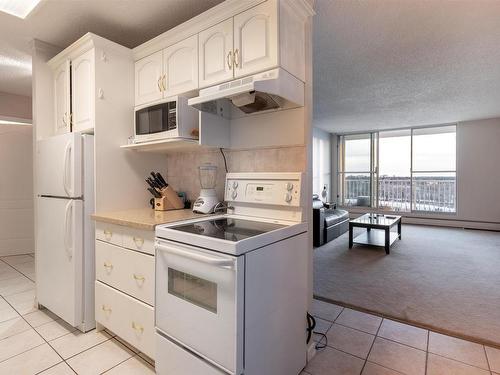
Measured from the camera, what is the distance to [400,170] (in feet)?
22.4

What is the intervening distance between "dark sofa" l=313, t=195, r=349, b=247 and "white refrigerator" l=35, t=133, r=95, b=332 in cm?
312

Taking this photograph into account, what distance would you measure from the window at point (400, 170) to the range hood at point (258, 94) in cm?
616

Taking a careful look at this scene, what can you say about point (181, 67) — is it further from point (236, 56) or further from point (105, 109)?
point (105, 109)

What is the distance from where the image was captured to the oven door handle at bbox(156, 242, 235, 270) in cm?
115

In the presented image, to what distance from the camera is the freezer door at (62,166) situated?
1.98m

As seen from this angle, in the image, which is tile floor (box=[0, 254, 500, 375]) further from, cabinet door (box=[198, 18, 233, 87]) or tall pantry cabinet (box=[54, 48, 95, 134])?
cabinet door (box=[198, 18, 233, 87])

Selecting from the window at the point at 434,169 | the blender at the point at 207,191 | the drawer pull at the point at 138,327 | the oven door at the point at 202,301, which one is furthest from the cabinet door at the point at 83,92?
the window at the point at 434,169

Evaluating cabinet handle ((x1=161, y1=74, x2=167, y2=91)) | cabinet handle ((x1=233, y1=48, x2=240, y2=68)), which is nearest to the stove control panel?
cabinet handle ((x1=233, y1=48, x2=240, y2=68))

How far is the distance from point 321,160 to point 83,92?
5975 millimetres

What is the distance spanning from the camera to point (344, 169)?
7.59 m

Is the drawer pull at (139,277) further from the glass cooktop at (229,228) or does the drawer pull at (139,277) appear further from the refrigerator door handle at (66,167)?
the refrigerator door handle at (66,167)

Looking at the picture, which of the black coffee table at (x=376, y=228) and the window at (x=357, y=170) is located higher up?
the window at (x=357, y=170)

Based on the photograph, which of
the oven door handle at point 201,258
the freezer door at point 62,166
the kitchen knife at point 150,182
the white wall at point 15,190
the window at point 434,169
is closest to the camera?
the oven door handle at point 201,258

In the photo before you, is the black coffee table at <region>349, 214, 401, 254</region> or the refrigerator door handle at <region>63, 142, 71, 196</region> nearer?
the refrigerator door handle at <region>63, 142, 71, 196</region>
